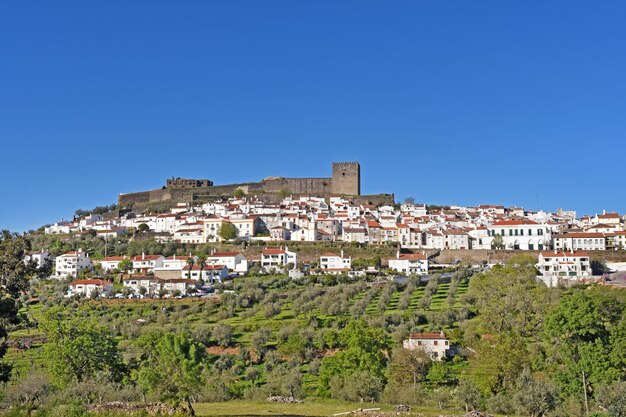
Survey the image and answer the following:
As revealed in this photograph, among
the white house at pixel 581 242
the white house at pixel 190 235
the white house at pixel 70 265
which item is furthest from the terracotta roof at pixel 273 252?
the white house at pixel 581 242

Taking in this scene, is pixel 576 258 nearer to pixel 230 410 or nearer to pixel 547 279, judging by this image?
pixel 547 279

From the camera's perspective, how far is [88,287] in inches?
2265

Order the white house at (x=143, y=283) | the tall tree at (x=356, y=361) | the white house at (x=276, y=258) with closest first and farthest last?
the tall tree at (x=356, y=361) → the white house at (x=143, y=283) → the white house at (x=276, y=258)

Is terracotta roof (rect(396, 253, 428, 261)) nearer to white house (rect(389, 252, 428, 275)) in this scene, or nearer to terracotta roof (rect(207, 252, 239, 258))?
white house (rect(389, 252, 428, 275))

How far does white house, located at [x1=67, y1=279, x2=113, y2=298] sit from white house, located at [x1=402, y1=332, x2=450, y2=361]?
1173 inches

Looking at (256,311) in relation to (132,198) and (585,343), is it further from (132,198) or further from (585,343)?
(132,198)

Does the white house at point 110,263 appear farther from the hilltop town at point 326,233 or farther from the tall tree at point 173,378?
A: the tall tree at point 173,378

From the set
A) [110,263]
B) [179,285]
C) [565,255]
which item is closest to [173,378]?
[179,285]

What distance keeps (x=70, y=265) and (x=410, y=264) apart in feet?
99.2

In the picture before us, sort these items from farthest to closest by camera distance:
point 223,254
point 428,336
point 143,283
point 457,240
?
point 457,240
point 223,254
point 143,283
point 428,336

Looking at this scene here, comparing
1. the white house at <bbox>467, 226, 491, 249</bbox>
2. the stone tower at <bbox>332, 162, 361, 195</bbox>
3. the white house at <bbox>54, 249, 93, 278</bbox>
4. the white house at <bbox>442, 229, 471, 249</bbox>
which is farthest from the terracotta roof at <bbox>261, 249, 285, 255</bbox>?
the stone tower at <bbox>332, 162, 361, 195</bbox>

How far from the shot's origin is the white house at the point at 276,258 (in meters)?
66.5

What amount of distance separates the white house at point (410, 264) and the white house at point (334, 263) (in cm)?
388

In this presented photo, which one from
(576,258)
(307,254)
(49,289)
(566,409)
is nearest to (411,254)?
(307,254)
